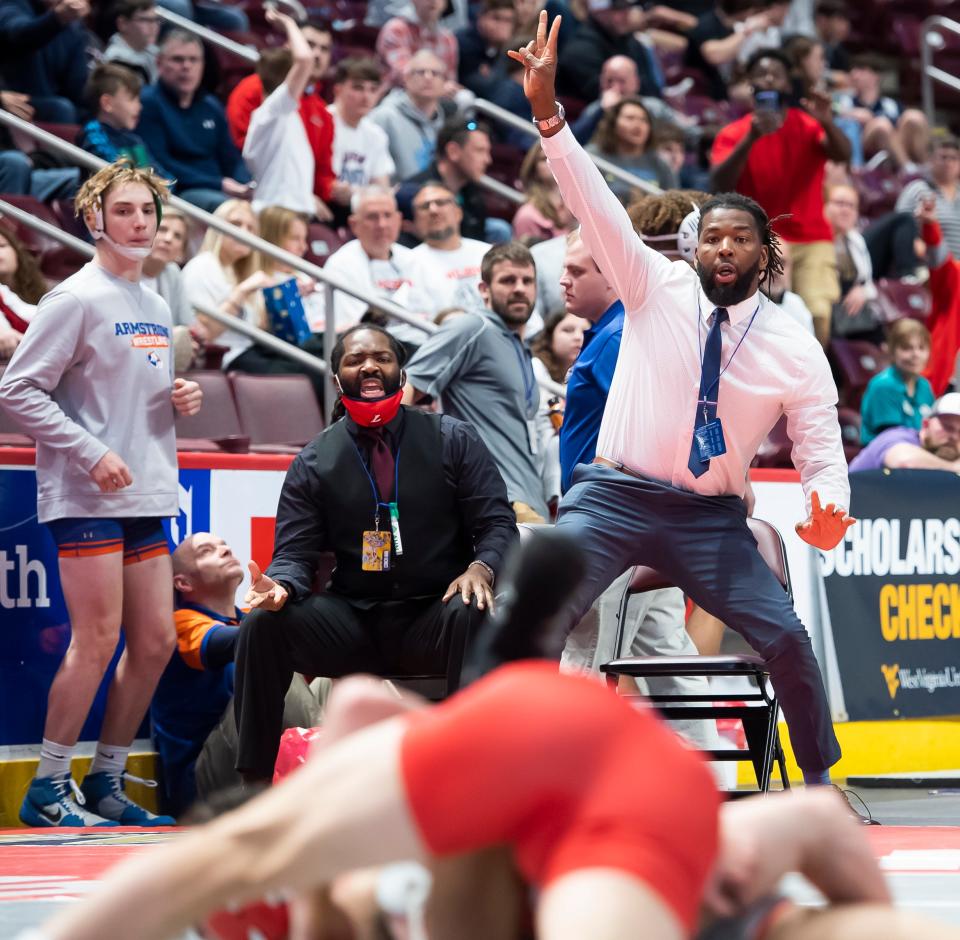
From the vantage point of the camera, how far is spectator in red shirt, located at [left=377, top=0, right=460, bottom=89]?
39.8 feet

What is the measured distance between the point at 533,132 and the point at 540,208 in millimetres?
2217

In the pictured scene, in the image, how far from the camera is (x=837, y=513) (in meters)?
4.92

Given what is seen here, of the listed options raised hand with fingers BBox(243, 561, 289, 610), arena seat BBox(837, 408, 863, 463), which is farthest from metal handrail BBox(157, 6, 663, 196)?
raised hand with fingers BBox(243, 561, 289, 610)

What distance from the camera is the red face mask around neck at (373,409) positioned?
575 cm

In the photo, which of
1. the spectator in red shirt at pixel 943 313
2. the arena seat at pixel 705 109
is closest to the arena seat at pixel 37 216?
the spectator in red shirt at pixel 943 313

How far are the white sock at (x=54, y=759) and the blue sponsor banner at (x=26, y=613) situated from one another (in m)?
0.35

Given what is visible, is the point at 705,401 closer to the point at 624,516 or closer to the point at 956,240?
the point at 624,516

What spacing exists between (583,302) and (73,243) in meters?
2.58

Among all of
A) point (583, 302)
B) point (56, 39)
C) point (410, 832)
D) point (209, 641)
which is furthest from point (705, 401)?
point (56, 39)

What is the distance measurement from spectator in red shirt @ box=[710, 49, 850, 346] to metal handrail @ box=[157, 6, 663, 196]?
54cm

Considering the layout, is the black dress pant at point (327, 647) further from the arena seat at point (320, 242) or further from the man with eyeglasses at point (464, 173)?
the man with eyeglasses at point (464, 173)

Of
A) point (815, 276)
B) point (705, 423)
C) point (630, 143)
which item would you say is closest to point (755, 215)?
point (705, 423)

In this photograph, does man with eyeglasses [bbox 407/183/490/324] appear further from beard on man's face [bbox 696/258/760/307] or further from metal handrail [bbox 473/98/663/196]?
beard on man's face [bbox 696/258/760/307]

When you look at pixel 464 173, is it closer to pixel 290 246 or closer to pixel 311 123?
pixel 311 123
